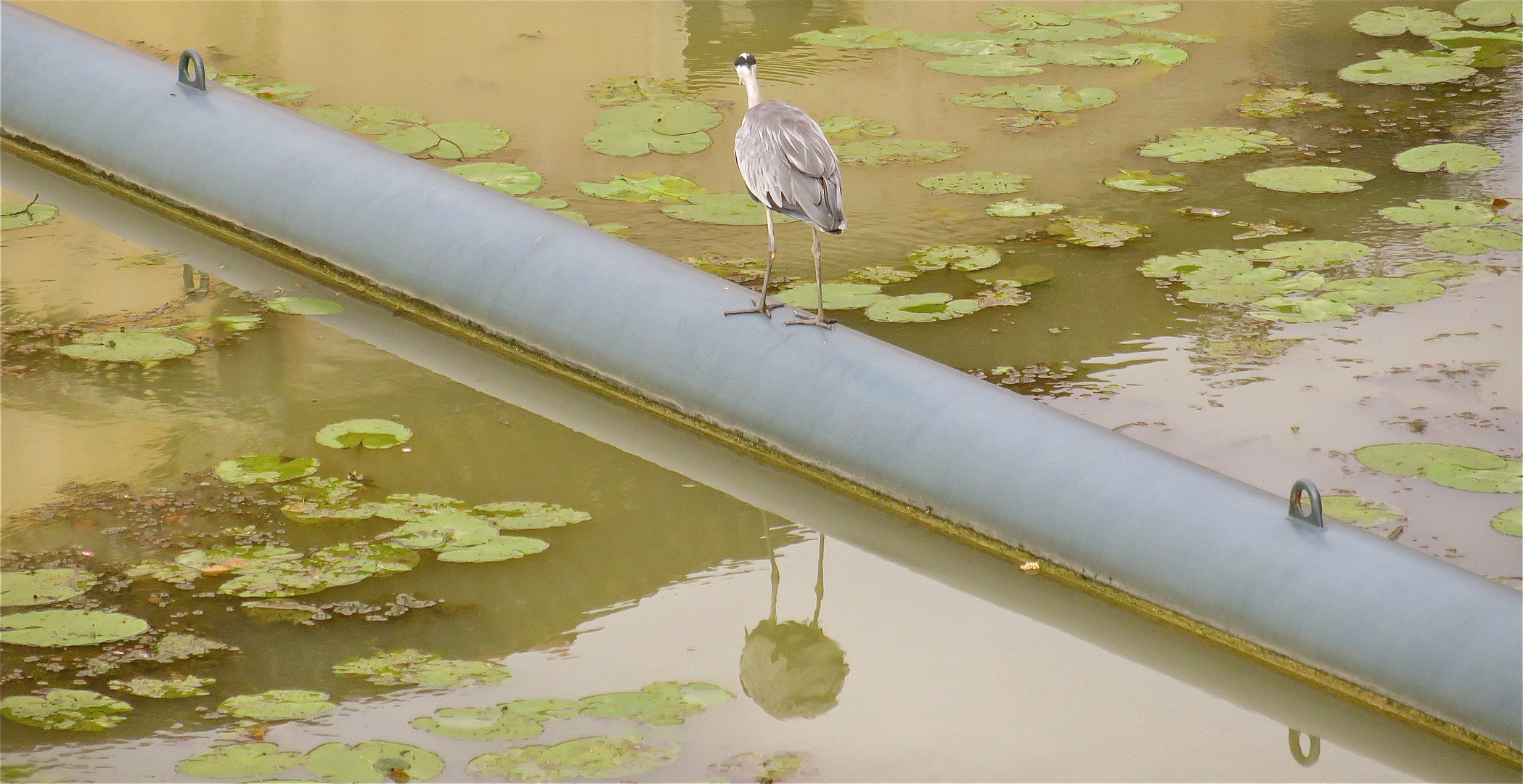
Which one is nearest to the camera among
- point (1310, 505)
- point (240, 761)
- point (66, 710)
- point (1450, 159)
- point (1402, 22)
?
point (240, 761)

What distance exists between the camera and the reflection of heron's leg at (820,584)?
341 centimetres

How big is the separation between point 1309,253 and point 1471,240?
0.58m

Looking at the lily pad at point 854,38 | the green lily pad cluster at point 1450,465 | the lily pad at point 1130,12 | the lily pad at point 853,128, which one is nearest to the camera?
the green lily pad cluster at point 1450,465

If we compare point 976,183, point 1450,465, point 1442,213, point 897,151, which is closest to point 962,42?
point 897,151

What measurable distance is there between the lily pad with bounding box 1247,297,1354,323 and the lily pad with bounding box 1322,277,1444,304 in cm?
5

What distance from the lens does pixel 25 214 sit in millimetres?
5332

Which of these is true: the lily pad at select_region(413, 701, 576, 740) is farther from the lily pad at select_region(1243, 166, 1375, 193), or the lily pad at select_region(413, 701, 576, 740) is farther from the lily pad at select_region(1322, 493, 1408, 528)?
the lily pad at select_region(1243, 166, 1375, 193)

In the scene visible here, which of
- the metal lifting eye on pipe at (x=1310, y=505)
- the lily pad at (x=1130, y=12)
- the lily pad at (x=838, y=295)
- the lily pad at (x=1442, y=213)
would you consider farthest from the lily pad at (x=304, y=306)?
the lily pad at (x=1130, y=12)

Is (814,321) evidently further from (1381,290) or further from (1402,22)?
(1402,22)

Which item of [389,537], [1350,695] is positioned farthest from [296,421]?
[1350,695]

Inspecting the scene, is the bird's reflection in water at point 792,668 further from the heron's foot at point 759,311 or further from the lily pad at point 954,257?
the lily pad at point 954,257

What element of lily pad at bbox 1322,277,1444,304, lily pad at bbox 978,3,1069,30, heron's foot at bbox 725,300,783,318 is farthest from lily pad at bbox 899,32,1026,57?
heron's foot at bbox 725,300,783,318

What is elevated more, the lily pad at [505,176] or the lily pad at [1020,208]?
A: the lily pad at [505,176]

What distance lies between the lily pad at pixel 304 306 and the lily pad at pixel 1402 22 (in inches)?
200
